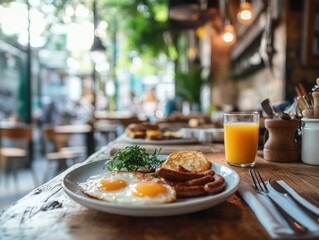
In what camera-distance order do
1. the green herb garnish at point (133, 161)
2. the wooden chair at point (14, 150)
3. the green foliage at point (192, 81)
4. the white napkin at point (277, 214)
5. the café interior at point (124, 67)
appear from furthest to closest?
the green foliage at point (192, 81), the wooden chair at point (14, 150), the café interior at point (124, 67), the green herb garnish at point (133, 161), the white napkin at point (277, 214)

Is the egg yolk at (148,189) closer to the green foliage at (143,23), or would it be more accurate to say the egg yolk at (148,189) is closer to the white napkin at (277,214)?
the white napkin at (277,214)

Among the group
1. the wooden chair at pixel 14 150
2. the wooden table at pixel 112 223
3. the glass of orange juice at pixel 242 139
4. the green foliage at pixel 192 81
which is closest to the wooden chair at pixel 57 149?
the wooden chair at pixel 14 150

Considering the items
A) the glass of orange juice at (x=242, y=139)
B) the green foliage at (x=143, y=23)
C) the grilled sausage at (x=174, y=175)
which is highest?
the green foliage at (x=143, y=23)

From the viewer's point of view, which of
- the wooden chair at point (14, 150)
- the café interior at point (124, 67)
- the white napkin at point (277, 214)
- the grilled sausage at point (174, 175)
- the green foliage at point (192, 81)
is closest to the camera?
the white napkin at point (277, 214)

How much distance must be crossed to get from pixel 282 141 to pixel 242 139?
18cm

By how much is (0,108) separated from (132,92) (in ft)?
20.3

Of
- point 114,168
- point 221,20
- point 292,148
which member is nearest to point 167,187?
point 114,168

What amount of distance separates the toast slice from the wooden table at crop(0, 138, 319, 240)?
0.63 feet

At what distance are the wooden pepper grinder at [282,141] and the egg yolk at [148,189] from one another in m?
0.68

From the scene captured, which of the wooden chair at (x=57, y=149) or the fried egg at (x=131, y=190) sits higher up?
the fried egg at (x=131, y=190)

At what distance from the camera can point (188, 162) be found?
1.00 metres

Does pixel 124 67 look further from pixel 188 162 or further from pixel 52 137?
pixel 188 162

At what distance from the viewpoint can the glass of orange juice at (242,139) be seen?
46.5 inches

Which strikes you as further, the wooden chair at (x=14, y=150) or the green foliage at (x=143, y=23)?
the green foliage at (x=143, y=23)
